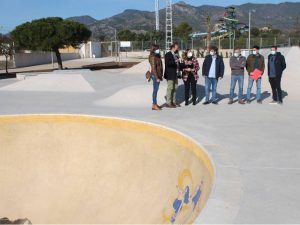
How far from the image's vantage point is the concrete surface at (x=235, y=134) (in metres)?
4.08

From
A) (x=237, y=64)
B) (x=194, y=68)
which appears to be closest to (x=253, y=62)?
(x=237, y=64)

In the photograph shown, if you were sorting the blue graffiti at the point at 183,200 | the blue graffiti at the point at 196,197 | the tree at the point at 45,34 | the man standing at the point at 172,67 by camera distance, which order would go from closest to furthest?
1. the blue graffiti at the point at 196,197
2. the blue graffiti at the point at 183,200
3. the man standing at the point at 172,67
4. the tree at the point at 45,34

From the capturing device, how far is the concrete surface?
4.08 m

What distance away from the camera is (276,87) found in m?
10.7

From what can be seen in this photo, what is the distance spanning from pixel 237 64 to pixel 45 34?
1940 centimetres

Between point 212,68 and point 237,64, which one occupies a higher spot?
point 237,64

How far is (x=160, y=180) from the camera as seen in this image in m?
6.57

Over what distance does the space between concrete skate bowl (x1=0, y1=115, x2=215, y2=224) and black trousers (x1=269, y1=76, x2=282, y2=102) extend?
14.0ft

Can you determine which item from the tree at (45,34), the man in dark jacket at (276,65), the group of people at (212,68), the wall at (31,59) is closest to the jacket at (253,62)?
the group of people at (212,68)

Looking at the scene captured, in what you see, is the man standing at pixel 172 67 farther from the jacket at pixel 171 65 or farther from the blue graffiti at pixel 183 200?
the blue graffiti at pixel 183 200

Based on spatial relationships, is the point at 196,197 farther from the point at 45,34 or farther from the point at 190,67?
the point at 45,34

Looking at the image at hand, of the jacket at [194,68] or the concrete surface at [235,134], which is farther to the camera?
the jacket at [194,68]

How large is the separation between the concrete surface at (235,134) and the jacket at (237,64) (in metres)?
0.99

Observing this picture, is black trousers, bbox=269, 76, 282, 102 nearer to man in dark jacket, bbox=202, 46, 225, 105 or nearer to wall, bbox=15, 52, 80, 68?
man in dark jacket, bbox=202, 46, 225, 105
